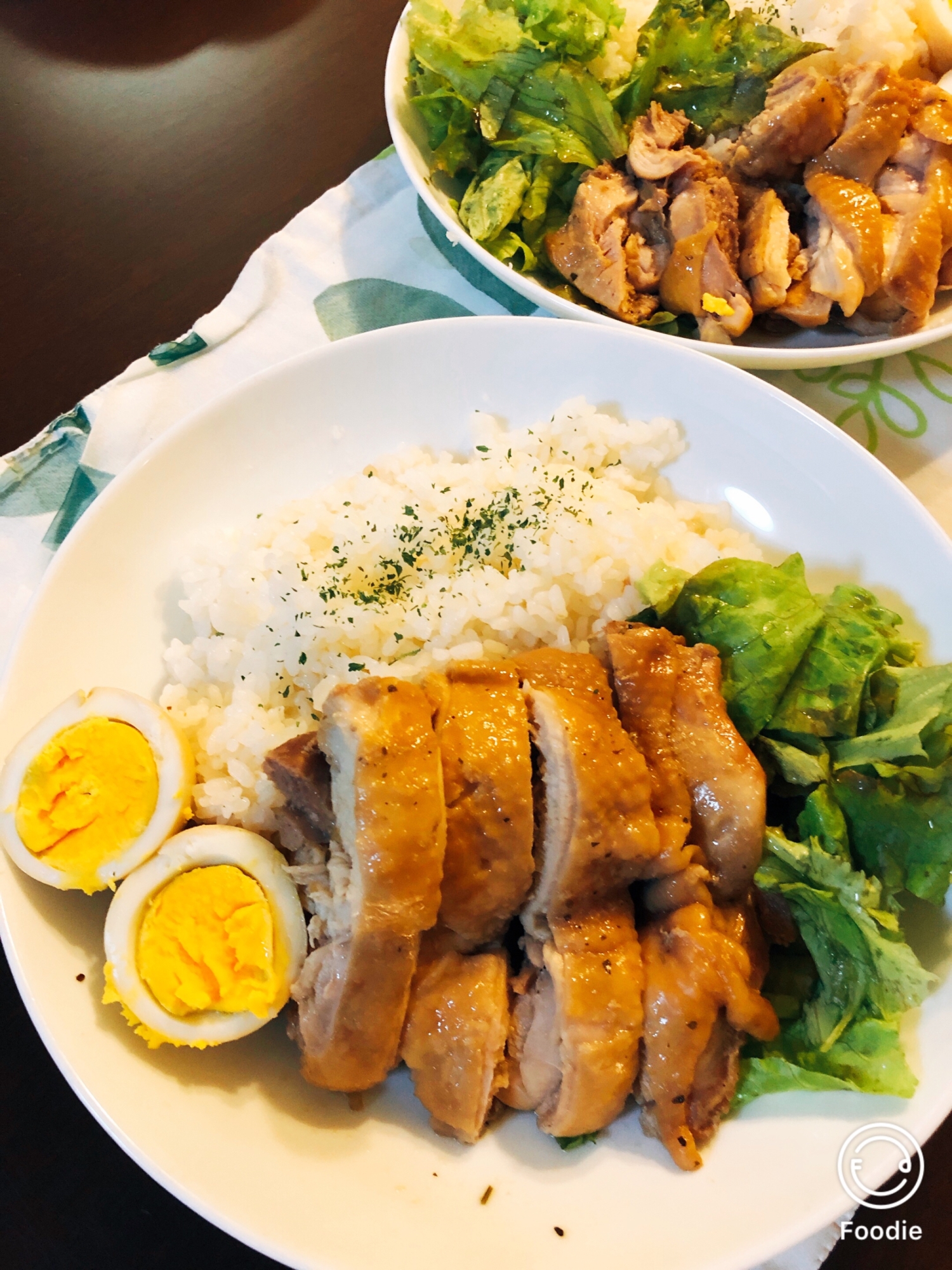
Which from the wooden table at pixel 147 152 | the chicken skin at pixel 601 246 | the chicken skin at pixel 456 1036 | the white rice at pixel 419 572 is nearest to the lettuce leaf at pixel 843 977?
the chicken skin at pixel 456 1036

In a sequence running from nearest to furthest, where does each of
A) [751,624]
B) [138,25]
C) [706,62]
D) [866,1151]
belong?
[866,1151]
[751,624]
[706,62]
[138,25]

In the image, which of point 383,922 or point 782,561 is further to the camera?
point 782,561

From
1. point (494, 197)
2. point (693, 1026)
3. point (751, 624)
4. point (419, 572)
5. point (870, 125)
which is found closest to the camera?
point (693, 1026)

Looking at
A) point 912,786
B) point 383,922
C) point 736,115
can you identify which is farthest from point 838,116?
point 383,922

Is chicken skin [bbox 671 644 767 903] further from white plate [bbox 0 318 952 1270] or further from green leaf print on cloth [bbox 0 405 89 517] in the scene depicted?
green leaf print on cloth [bbox 0 405 89 517]

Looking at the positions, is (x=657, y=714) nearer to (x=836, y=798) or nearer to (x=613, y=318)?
(x=836, y=798)

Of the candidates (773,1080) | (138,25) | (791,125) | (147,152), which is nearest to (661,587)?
(773,1080)

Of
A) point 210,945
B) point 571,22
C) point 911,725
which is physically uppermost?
point 571,22

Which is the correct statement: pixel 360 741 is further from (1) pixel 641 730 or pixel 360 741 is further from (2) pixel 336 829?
(1) pixel 641 730
